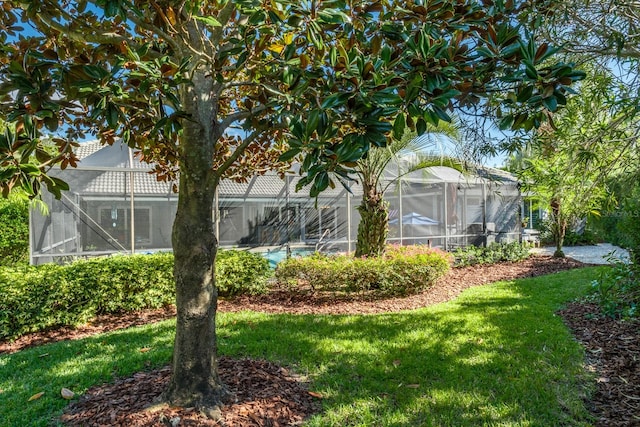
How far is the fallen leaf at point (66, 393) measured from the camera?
315 centimetres

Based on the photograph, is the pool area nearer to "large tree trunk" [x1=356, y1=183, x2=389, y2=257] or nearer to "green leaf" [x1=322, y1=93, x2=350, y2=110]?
"large tree trunk" [x1=356, y1=183, x2=389, y2=257]

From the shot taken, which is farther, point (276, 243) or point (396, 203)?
point (396, 203)

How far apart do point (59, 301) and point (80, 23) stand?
4553 mm

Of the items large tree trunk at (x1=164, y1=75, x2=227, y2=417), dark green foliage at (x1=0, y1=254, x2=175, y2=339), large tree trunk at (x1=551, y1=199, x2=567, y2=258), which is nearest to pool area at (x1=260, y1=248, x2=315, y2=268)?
dark green foliage at (x1=0, y1=254, x2=175, y2=339)

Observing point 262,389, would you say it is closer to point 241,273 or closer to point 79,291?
point 79,291

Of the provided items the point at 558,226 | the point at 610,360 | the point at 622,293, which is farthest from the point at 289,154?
the point at 558,226

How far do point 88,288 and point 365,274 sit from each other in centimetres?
443

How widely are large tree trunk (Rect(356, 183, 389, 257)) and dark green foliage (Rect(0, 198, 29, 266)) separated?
985 cm

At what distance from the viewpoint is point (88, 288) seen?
19.1 ft

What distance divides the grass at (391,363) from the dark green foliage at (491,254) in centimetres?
490

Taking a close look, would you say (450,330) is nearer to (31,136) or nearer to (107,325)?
(31,136)

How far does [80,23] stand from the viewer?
238 centimetres

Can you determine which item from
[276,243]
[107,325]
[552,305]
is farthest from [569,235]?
[107,325]

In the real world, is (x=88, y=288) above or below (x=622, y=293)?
above
